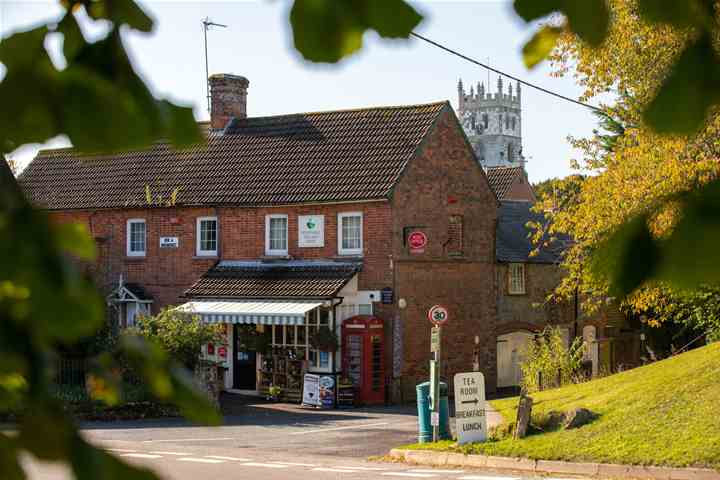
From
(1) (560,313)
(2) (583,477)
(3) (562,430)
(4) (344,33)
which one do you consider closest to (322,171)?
(1) (560,313)

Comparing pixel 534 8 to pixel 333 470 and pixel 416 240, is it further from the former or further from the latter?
pixel 416 240

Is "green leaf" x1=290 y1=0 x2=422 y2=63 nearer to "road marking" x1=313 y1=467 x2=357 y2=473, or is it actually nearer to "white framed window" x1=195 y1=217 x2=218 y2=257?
"road marking" x1=313 y1=467 x2=357 y2=473

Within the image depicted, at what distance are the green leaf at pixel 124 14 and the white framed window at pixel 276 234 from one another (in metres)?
32.1

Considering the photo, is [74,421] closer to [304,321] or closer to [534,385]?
[534,385]

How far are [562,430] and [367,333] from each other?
13.2m

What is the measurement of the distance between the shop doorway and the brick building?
5 cm

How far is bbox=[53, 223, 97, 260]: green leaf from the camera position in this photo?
1.29 m

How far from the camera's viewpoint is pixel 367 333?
31250 millimetres

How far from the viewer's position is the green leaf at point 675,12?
156 cm

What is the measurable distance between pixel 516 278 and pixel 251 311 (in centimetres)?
1038

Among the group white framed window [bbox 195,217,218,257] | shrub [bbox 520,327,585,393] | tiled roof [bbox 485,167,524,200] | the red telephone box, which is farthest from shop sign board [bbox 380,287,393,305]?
tiled roof [bbox 485,167,524,200]

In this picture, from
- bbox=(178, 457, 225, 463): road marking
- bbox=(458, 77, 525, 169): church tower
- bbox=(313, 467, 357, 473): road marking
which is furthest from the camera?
bbox=(458, 77, 525, 169): church tower

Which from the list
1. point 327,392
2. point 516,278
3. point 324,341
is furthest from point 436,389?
point 516,278

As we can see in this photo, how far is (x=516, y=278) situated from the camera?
3781cm
